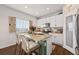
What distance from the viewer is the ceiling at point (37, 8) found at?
1.63 metres

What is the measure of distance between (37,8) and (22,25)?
1.37ft

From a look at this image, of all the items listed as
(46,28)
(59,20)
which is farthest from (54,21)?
(46,28)

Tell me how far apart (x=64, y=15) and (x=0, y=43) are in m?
1.23

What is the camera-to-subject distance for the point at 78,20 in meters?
1.64

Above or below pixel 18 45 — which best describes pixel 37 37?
above

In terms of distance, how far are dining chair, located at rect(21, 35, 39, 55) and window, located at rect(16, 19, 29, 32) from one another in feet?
0.44

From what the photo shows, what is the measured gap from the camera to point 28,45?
1752 mm

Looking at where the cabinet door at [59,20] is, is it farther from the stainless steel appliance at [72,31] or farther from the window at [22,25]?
the window at [22,25]

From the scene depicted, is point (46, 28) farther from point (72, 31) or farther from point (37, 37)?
point (72, 31)

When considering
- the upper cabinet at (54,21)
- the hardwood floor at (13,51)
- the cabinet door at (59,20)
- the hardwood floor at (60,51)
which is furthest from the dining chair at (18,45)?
the cabinet door at (59,20)

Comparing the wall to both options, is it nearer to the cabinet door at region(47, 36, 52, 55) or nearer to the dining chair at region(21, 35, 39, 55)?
the dining chair at region(21, 35, 39, 55)

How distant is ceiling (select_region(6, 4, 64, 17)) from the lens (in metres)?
1.63

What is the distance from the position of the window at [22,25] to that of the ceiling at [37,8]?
0.19m
